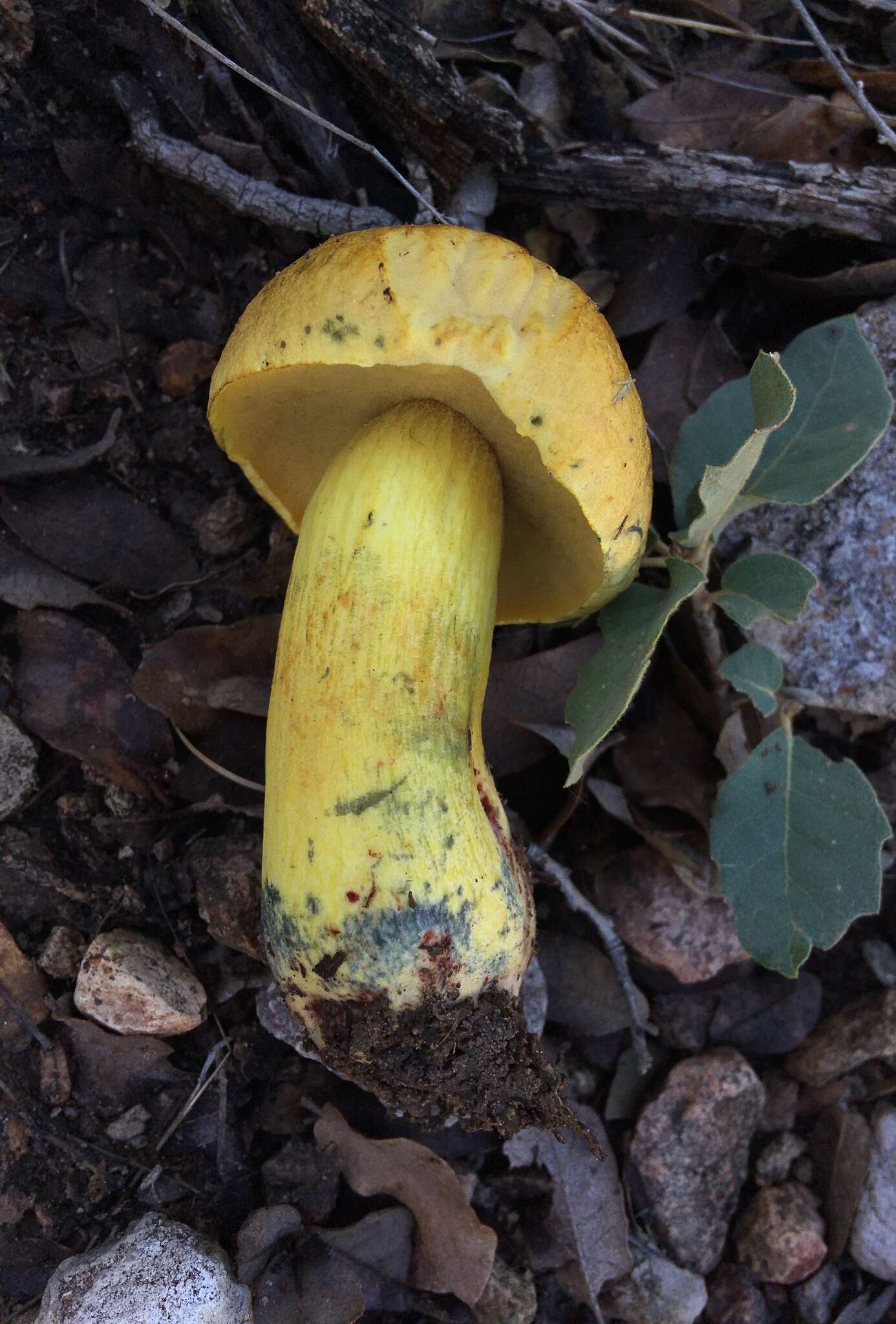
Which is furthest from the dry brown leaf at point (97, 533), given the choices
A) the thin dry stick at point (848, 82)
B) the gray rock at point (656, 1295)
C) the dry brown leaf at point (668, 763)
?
→ the gray rock at point (656, 1295)

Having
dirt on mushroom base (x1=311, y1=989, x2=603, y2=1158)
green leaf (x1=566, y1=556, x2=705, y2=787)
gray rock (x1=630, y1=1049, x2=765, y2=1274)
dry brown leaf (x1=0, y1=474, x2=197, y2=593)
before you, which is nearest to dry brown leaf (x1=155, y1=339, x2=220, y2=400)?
dry brown leaf (x1=0, y1=474, x2=197, y2=593)

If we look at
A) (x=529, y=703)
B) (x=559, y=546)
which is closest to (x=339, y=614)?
(x=559, y=546)

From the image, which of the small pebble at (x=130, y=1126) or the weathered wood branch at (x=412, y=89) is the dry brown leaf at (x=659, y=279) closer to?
the weathered wood branch at (x=412, y=89)

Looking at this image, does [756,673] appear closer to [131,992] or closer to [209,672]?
[209,672]

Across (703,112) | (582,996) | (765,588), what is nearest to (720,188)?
(703,112)

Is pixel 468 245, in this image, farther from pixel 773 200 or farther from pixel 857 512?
pixel 857 512

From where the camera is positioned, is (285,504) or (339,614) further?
(285,504)
